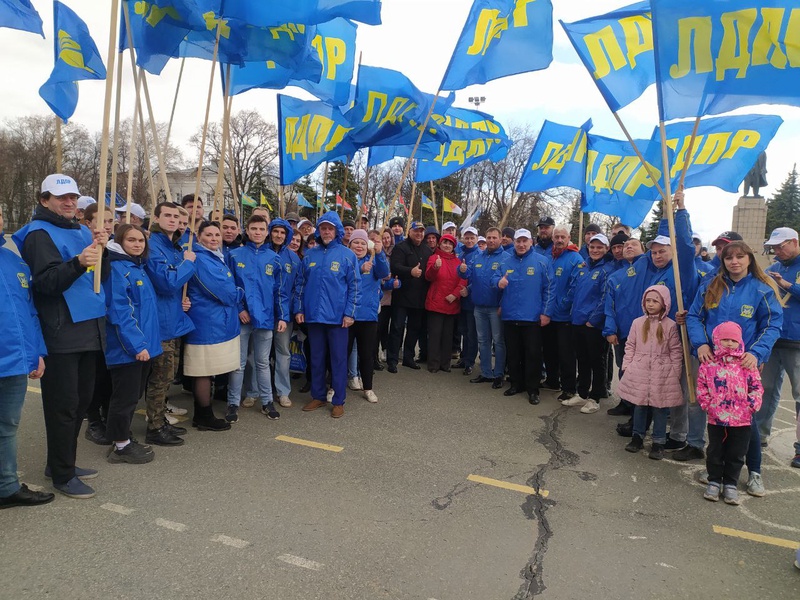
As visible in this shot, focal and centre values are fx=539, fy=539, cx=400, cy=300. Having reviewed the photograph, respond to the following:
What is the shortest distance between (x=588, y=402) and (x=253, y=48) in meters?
5.35

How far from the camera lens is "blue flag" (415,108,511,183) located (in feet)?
29.5

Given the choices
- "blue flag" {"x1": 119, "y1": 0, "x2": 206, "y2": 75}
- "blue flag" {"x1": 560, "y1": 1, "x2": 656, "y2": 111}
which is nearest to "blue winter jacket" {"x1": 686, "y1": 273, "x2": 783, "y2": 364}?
Answer: "blue flag" {"x1": 560, "y1": 1, "x2": 656, "y2": 111}

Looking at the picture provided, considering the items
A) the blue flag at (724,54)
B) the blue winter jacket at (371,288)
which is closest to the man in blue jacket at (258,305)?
the blue winter jacket at (371,288)

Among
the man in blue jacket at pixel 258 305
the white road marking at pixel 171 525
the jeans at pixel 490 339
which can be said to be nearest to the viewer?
the white road marking at pixel 171 525

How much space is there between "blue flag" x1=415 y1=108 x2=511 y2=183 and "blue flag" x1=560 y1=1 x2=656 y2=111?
3757 mm

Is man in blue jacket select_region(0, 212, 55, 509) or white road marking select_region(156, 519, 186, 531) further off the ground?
man in blue jacket select_region(0, 212, 55, 509)

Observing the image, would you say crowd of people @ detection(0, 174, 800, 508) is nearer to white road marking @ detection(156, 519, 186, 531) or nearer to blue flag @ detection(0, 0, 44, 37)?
white road marking @ detection(156, 519, 186, 531)

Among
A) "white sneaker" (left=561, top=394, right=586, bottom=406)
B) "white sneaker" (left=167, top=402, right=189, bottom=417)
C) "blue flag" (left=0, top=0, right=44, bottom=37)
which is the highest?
"blue flag" (left=0, top=0, right=44, bottom=37)

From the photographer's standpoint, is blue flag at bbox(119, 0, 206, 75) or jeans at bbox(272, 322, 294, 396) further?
jeans at bbox(272, 322, 294, 396)

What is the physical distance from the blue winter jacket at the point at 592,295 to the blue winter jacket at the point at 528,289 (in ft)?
1.16

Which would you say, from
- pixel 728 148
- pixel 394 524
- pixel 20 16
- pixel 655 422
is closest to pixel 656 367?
pixel 655 422

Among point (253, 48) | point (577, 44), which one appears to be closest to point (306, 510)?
point (253, 48)

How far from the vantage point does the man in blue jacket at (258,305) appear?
211 inches

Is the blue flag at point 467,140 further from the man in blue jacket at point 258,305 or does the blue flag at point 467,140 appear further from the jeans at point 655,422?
the jeans at point 655,422
